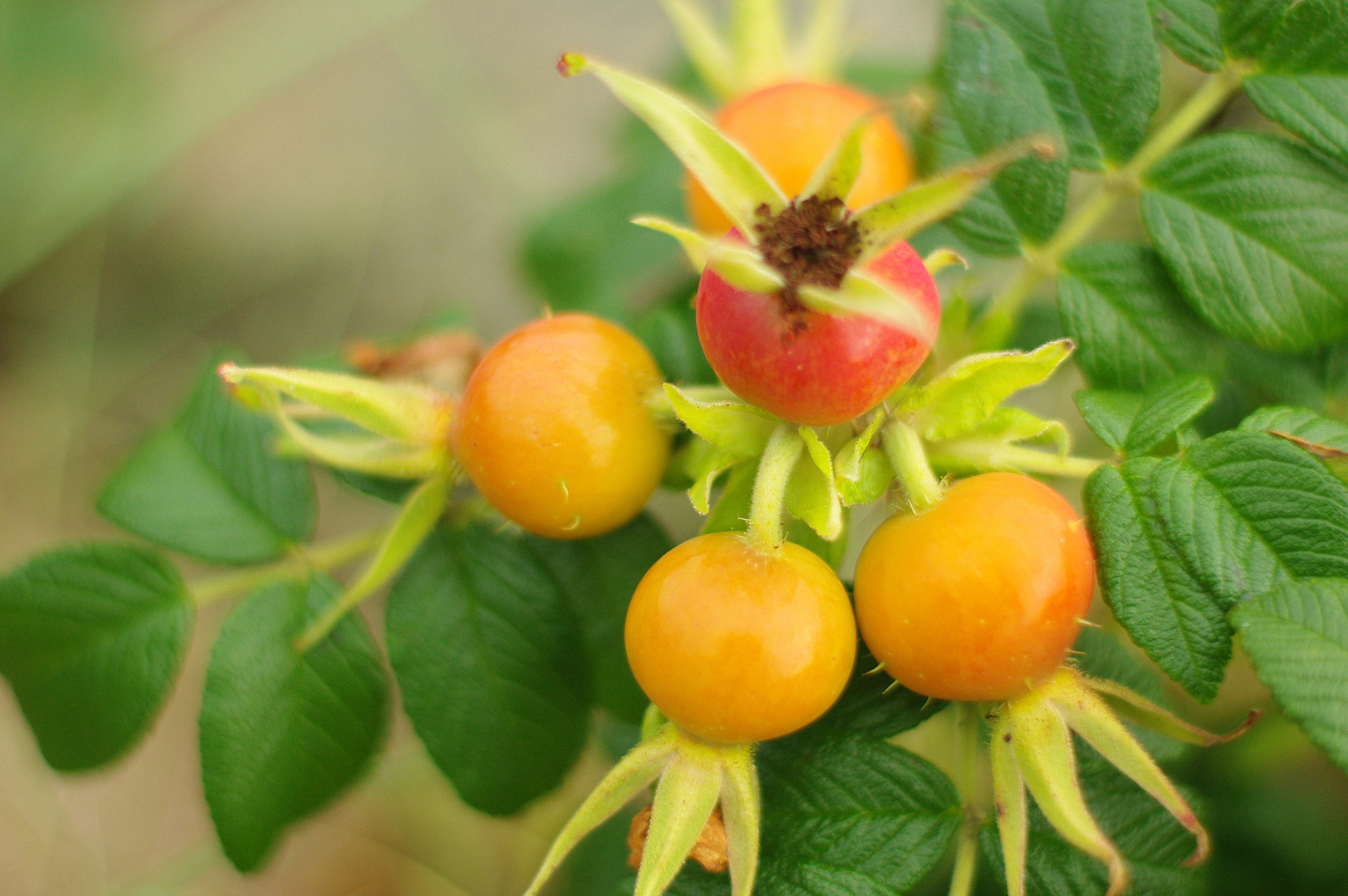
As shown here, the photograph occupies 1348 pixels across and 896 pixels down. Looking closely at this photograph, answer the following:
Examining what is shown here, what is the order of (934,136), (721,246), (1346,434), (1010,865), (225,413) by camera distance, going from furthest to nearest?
(225,413), (934,136), (1346,434), (1010,865), (721,246)

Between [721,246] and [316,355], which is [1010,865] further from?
[316,355]

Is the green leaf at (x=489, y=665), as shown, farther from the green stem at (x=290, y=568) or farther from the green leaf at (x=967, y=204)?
the green leaf at (x=967, y=204)

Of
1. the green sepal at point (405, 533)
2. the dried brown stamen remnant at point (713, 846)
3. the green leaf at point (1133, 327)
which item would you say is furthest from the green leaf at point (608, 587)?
the green leaf at point (1133, 327)

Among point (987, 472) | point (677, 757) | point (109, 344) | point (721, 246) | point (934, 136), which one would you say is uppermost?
point (721, 246)

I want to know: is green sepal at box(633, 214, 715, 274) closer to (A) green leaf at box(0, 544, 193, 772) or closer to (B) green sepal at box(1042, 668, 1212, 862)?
(B) green sepal at box(1042, 668, 1212, 862)

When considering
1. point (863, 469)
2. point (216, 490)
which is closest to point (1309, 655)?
point (863, 469)

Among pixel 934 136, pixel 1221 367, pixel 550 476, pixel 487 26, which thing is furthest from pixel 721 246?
pixel 487 26

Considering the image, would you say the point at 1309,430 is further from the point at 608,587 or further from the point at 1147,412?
the point at 608,587
